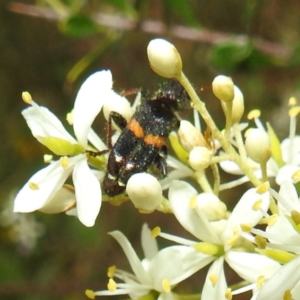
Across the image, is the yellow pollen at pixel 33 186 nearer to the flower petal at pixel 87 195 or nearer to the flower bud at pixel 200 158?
the flower petal at pixel 87 195

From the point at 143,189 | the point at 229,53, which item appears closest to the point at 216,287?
the point at 143,189

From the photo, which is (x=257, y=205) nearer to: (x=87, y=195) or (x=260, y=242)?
(x=260, y=242)

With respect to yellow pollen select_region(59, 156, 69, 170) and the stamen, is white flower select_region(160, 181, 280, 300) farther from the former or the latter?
yellow pollen select_region(59, 156, 69, 170)

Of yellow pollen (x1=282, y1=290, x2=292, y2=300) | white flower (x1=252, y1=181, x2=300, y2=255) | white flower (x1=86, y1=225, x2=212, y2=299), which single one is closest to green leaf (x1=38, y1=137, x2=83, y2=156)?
white flower (x1=86, y1=225, x2=212, y2=299)

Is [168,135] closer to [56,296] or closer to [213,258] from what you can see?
[213,258]

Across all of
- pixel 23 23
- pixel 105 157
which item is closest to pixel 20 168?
pixel 23 23

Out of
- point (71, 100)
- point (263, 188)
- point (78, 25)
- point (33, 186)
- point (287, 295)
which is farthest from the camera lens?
point (71, 100)
